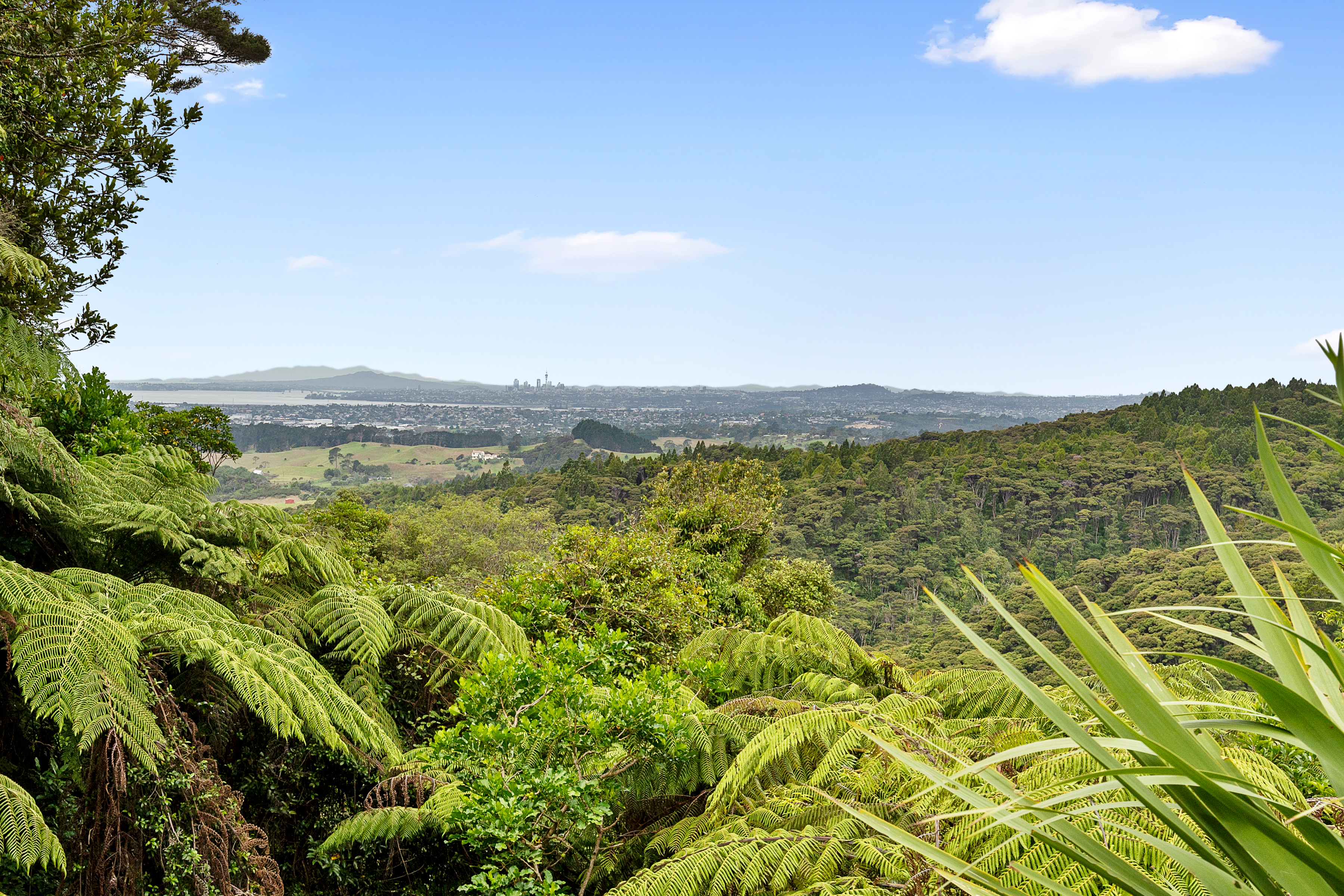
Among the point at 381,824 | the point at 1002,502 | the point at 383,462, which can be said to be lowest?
the point at 383,462

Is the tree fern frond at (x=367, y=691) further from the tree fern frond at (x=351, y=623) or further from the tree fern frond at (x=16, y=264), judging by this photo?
the tree fern frond at (x=16, y=264)

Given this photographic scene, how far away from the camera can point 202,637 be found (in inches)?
111

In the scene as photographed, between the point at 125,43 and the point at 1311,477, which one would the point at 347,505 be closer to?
the point at 125,43

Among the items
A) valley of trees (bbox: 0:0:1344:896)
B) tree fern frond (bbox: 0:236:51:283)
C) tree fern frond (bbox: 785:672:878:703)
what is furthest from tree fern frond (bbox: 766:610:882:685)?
tree fern frond (bbox: 0:236:51:283)

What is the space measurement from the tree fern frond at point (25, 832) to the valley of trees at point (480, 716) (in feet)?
0.04

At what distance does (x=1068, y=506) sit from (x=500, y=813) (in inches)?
2427

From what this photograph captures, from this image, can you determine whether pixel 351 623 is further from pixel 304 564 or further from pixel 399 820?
Answer: pixel 399 820

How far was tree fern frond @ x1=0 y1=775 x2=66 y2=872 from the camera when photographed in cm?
221

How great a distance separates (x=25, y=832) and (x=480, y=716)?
167 cm

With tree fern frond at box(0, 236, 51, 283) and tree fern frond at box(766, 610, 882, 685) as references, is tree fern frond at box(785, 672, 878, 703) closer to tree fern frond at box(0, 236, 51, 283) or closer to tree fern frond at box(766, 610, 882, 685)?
tree fern frond at box(766, 610, 882, 685)

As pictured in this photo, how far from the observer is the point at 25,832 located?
2221 mm

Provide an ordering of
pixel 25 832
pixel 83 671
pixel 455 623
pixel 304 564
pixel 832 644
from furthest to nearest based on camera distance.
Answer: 1. pixel 832 644
2. pixel 455 623
3. pixel 304 564
4. pixel 83 671
5. pixel 25 832

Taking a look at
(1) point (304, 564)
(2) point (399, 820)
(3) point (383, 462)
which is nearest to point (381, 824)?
(2) point (399, 820)

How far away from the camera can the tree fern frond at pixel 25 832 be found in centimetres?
221
